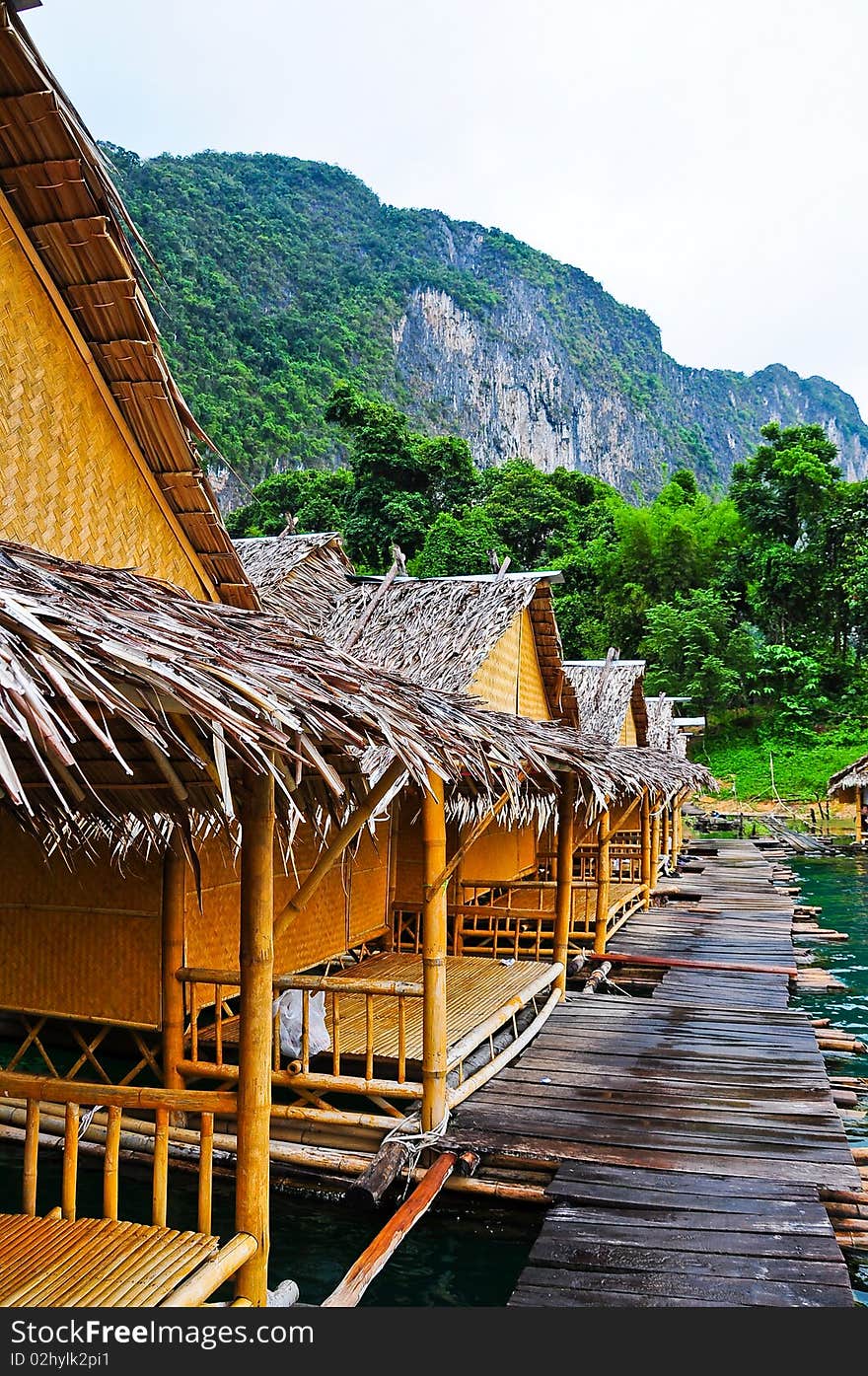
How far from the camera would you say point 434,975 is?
18.3 feet

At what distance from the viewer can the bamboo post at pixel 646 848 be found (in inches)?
532

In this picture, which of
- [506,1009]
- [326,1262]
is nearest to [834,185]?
[506,1009]

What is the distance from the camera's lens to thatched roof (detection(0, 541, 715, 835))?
252 centimetres

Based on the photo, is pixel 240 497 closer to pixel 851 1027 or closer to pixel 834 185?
pixel 834 185

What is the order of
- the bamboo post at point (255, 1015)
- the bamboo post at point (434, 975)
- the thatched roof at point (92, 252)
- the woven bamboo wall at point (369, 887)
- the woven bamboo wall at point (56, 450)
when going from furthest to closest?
the woven bamboo wall at point (369, 887)
the bamboo post at point (434, 975)
the woven bamboo wall at point (56, 450)
the thatched roof at point (92, 252)
the bamboo post at point (255, 1015)

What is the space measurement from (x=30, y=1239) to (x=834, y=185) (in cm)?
4134

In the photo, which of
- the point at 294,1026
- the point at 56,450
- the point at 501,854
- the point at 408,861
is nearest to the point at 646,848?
the point at 501,854

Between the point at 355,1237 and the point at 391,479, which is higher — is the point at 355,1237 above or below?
below

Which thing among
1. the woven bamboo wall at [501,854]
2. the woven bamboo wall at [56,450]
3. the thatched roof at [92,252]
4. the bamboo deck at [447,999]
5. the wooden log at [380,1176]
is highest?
the thatched roof at [92,252]

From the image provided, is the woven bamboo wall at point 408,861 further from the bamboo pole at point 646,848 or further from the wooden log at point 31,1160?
the wooden log at point 31,1160

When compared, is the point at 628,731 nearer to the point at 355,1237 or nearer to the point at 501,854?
the point at 501,854

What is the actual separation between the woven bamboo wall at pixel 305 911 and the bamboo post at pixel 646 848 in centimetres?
510

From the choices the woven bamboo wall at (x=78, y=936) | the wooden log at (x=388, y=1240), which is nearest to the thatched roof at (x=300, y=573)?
the woven bamboo wall at (x=78, y=936)

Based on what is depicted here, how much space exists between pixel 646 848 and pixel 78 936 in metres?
9.52
